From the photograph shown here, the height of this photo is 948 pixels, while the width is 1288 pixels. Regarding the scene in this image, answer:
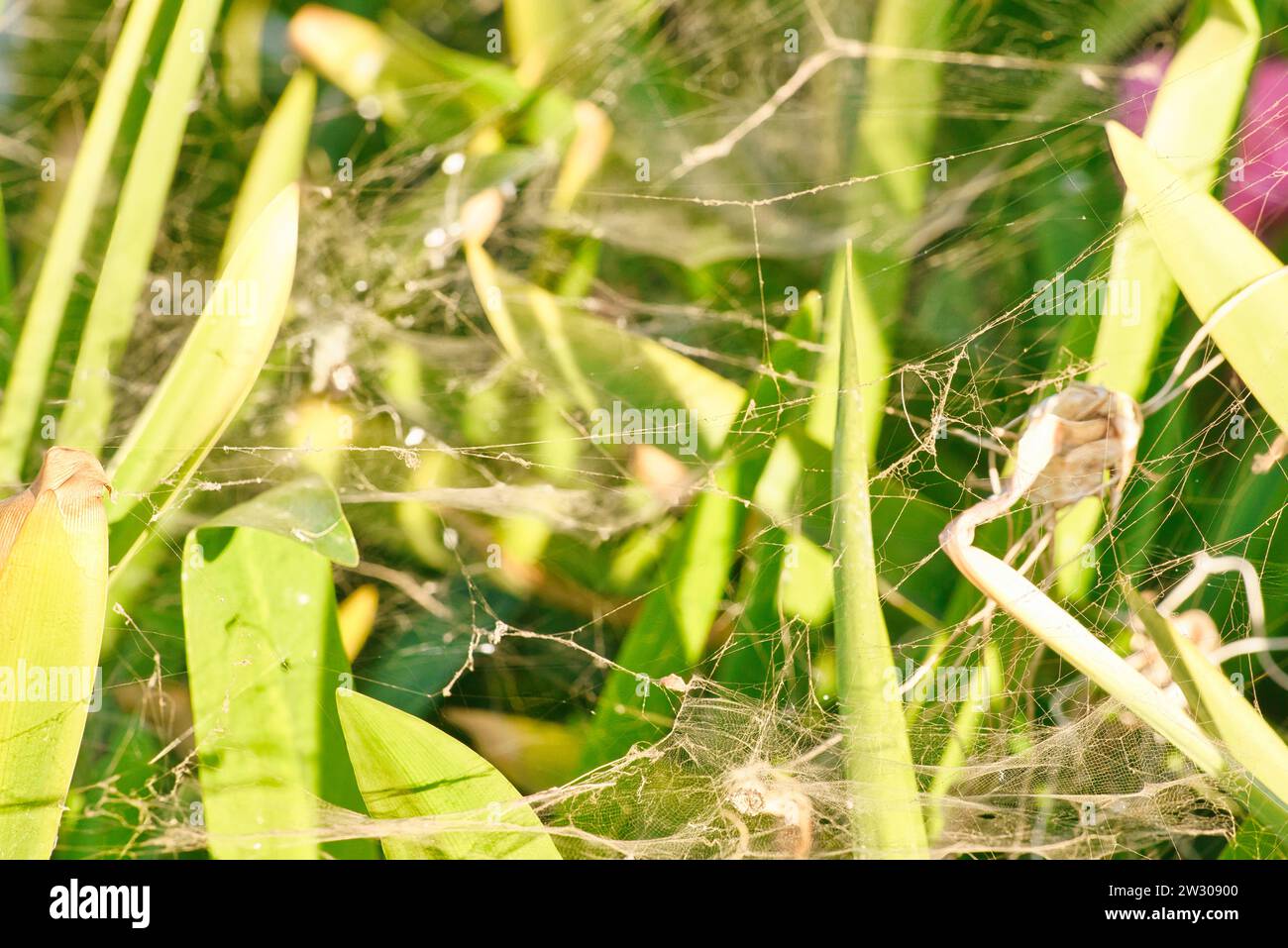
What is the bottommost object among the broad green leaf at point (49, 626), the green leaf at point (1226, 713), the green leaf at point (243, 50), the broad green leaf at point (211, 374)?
the green leaf at point (1226, 713)

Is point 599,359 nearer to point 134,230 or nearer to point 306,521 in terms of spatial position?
point 306,521

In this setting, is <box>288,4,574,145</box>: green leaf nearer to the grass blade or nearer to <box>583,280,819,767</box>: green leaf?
the grass blade

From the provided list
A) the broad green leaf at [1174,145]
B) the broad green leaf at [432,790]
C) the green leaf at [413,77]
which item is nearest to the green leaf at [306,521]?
the broad green leaf at [432,790]

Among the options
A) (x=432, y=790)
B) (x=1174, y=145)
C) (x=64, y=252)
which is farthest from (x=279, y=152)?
(x=1174, y=145)

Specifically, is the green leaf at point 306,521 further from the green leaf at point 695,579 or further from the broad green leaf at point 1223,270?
the broad green leaf at point 1223,270

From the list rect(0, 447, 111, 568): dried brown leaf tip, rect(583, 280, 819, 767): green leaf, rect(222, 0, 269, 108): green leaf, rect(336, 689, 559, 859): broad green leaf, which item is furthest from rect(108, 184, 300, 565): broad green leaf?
rect(583, 280, 819, 767): green leaf

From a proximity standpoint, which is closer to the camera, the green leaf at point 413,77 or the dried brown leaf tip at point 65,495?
the dried brown leaf tip at point 65,495

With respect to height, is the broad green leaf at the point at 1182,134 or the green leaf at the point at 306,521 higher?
the broad green leaf at the point at 1182,134
